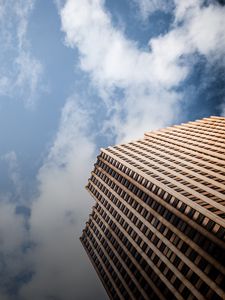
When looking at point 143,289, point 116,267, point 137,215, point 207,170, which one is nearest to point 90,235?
point 116,267

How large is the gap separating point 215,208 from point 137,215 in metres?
22.6

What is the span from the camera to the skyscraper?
1895 inches

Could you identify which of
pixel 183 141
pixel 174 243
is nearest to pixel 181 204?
pixel 174 243

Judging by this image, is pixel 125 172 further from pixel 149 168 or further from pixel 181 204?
pixel 181 204

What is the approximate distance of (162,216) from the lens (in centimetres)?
6038

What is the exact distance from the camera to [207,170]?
65.8 metres

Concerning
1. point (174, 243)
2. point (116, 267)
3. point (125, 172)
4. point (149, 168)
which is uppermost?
point (125, 172)

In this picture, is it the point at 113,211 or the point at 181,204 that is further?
the point at 113,211

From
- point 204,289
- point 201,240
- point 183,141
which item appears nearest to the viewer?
point 204,289

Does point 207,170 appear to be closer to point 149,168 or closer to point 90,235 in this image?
point 149,168

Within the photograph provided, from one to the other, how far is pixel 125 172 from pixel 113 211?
10503 mm

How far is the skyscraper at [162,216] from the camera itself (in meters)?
48.1

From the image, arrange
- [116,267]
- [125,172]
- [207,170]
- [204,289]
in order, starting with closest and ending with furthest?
[204,289] < [207,170] < [116,267] < [125,172]

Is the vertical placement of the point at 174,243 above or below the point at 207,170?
below
